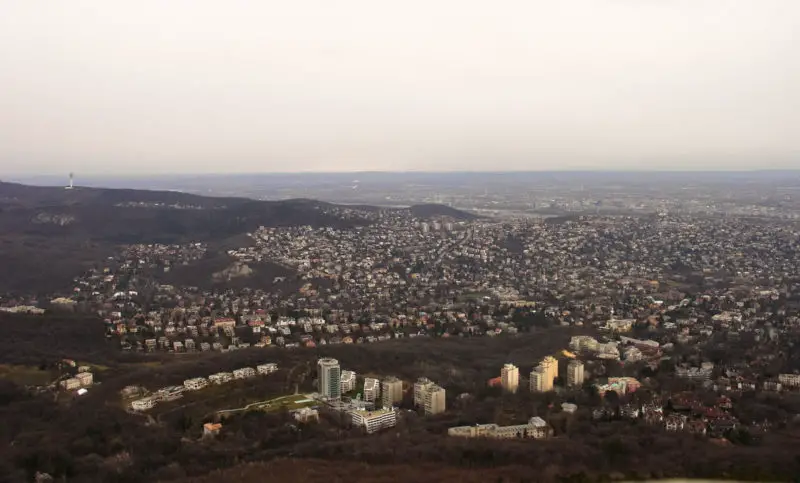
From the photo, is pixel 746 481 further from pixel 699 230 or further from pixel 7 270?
pixel 699 230

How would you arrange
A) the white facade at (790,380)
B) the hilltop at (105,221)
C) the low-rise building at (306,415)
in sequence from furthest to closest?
1. the hilltop at (105,221)
2. the white facade at (790,380)
3. the low-rise building at (306,415)

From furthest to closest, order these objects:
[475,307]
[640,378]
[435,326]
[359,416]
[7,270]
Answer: [7,270], [475,307], [435,326], [640,378], [359,416]

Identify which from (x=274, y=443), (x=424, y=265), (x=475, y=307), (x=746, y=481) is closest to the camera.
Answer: (x=746, y=481)

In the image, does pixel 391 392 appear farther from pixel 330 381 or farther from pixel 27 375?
pixel 27 375

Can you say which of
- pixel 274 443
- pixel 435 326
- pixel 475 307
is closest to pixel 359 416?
pixel 274 443

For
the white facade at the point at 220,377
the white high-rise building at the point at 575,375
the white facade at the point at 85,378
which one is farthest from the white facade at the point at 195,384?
the white high-rise building at the point at 575,375

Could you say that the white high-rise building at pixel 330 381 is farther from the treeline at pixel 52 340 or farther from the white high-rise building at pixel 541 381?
the treeline at pixel 52 340
